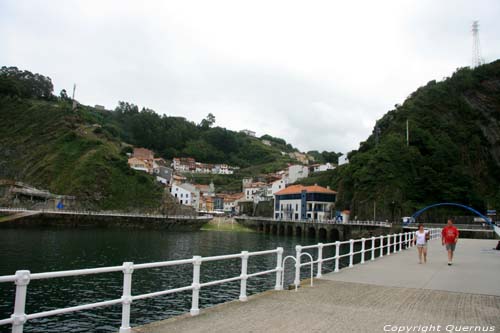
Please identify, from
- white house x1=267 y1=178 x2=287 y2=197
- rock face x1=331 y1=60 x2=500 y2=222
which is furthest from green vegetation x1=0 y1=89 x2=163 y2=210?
rock face x1=331 y1=60 x2=500 y2=222

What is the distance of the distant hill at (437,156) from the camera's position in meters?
73.4

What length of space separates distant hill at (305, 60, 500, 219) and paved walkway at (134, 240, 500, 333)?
62.3 meters

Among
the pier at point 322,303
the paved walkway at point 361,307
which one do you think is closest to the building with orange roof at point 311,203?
the pier at point 322,303

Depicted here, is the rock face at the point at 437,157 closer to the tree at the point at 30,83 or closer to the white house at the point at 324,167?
the white house at the point at 324,167

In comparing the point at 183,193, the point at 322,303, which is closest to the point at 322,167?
the point at 183,193

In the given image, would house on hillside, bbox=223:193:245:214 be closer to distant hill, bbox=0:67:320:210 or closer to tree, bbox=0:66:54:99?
distant hill, bbox=0:67:320:210

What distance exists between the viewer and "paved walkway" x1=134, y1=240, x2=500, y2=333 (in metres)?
7.13

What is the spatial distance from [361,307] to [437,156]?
256 feet

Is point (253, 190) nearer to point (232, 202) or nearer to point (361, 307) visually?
point (232, 202)

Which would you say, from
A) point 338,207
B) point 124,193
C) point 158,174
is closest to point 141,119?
point 158,174

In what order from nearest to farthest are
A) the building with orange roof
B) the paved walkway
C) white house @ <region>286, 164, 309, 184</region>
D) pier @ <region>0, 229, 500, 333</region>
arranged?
1. pier @ <region>0, 229, 500, 333</region>
2. the paved walkway
3. the building with orange roof
4. white house @ <region>286, 164, 309, 184</region>

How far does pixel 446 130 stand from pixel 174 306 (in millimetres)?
81440

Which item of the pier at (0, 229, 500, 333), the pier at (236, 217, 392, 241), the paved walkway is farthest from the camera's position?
the pier at (236, 217, 392, 241)

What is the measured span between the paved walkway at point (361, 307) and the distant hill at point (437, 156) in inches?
2451
